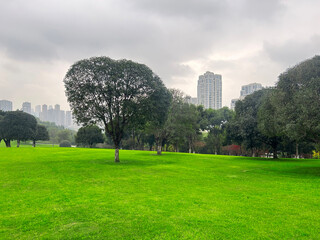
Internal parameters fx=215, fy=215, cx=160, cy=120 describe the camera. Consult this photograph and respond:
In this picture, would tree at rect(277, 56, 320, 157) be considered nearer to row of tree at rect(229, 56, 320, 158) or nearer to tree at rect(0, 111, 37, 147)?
row of tree at rect(229, 56, 320, 158)

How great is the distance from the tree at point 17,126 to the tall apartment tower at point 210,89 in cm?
9487

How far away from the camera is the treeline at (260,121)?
72.8 feet

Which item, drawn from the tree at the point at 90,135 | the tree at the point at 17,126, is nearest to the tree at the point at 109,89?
the tree at the point at 17,126

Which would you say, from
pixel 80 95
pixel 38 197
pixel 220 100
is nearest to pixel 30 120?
pixel 80 95

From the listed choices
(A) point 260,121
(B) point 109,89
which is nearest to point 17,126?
(B) point 109,89

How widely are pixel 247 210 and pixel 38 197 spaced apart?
10.2 meters

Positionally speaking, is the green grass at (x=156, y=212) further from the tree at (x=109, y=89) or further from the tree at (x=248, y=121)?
the tree at (x=248, y=121)

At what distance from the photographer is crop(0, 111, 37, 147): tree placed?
70.2 metres

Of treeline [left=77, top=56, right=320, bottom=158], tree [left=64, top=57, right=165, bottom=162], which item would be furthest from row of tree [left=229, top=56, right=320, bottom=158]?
tree [left=64, top=57, right=165, bottom=162]

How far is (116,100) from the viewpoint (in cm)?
2828

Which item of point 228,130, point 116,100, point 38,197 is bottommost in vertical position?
point 38,197

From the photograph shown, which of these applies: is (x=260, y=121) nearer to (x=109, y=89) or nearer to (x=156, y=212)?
(x=109, y=89)

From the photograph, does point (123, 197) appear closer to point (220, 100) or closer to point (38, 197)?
point (38, 197)

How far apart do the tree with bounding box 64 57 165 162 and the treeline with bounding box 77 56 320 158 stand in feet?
10.2
